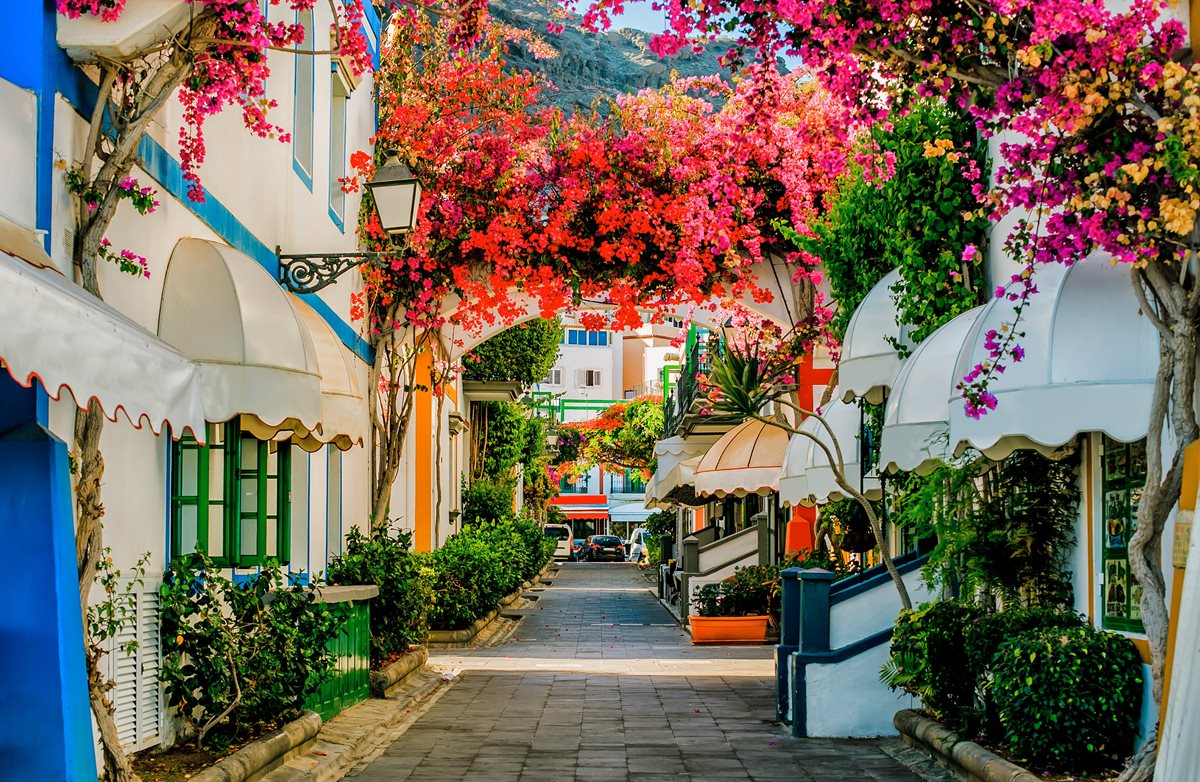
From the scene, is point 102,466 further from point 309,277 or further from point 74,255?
point 309,277

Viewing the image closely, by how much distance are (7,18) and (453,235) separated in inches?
451

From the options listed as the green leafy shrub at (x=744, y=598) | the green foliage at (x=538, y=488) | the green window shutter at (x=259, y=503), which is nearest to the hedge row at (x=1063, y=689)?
the green window shutter at (x=259, y=503)

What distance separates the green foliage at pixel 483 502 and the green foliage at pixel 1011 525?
23.0m

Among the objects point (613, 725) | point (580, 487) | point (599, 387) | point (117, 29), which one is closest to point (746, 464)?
point (613, 725)

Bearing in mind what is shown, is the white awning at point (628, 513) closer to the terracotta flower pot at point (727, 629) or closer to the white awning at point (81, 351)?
the terracotta flower pot at point (727, 629)

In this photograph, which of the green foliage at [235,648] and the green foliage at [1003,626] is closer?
the green foliage at [235,648]

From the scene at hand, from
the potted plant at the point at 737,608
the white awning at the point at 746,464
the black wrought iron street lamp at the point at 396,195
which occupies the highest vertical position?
the black wrought iron street lamp at the point at 396,195

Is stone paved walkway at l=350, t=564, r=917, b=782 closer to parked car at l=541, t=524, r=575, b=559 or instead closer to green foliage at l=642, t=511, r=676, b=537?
green foliage at l=642, t=511, r=676, b=537

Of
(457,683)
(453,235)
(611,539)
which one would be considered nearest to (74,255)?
(457,683)

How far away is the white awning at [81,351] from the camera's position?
16.4ft

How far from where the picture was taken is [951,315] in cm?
1224

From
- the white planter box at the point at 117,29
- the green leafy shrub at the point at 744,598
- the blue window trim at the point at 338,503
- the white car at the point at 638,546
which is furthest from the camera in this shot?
the white car at the point at 638,546

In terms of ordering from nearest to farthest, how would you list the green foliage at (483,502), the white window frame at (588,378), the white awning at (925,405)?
the white awning at (925,405)
the green foliage at (483,502)
the white window frame at (588,378)

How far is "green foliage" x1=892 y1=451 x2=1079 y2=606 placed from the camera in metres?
9.98
